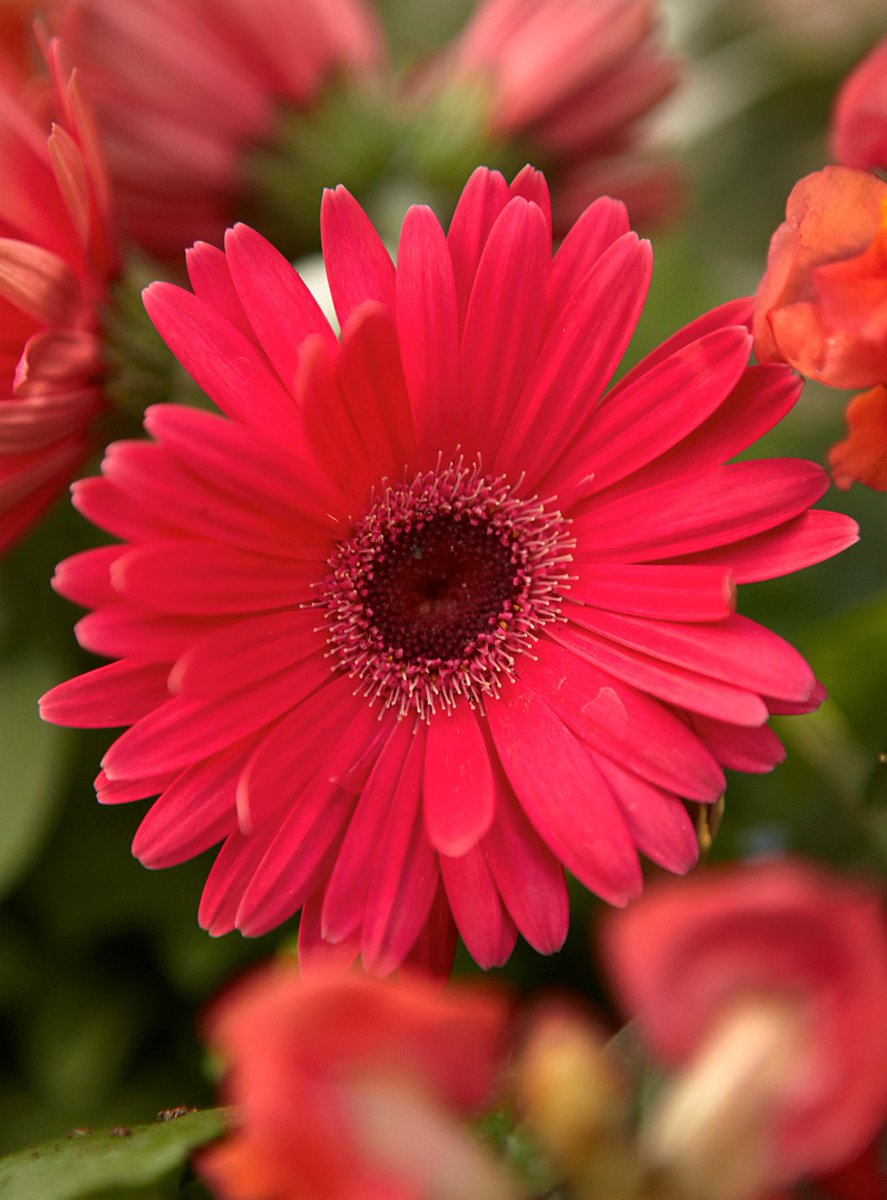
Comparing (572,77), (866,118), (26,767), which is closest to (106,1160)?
(26,767)

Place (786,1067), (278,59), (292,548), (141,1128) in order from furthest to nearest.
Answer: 1. (278,59)
2. (292,548)
3. (141,1128)
4. (786,1067)

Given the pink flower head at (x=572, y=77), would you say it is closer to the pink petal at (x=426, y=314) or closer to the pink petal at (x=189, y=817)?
the pink petal at (x=426, y=314)

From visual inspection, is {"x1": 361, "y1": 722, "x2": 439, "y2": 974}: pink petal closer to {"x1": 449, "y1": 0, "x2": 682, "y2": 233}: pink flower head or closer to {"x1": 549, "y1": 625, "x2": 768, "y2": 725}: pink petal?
{"x1": 549, "y1": 625, "x2": 768, "y2": 725}: pink petal

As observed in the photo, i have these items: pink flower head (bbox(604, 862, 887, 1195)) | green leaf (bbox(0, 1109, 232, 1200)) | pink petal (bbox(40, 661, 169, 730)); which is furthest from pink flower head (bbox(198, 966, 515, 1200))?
pink petal (bbox(40, 661, 169, 730))

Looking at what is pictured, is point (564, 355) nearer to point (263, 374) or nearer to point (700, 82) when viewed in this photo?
point (263, 374)

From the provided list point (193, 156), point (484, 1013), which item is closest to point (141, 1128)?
point (484, 1013)

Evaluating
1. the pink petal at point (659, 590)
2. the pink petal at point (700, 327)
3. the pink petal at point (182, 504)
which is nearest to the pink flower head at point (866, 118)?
the pink petal at point (700, 327)
